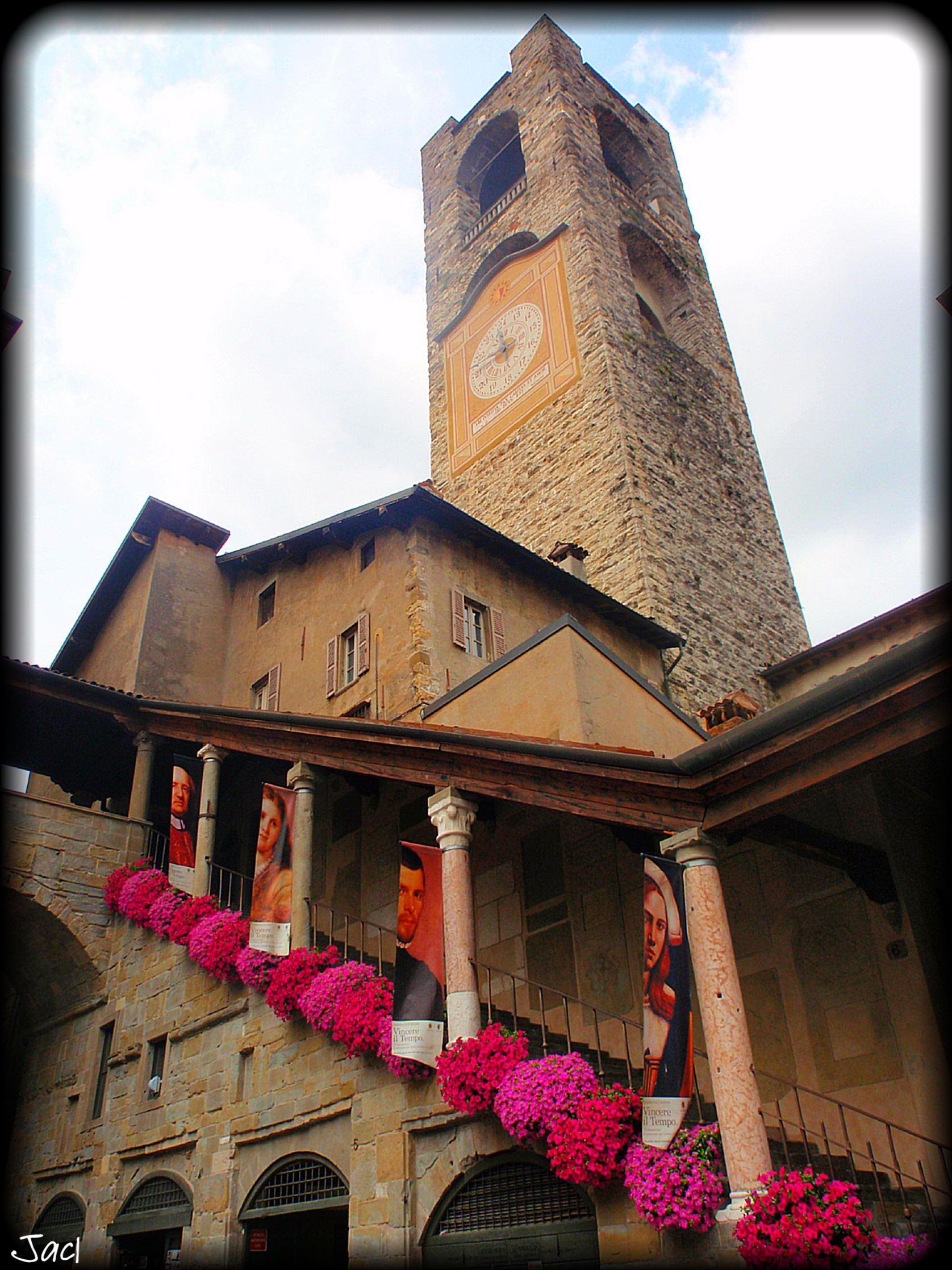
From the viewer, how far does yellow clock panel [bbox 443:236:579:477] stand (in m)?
24.0

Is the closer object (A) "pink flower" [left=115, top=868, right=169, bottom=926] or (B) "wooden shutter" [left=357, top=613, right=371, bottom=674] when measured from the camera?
(A) "pink flower" [left=115, top=868, right=169, bottom=926]

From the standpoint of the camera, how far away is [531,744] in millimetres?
7555

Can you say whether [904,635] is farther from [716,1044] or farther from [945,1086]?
[716,1044]

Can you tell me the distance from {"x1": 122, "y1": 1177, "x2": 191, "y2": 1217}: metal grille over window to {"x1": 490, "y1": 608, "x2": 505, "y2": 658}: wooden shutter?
827 cm

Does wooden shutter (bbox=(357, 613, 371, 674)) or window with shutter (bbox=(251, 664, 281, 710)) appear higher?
window with shutter (bbox=(251, 664, 281, 710))

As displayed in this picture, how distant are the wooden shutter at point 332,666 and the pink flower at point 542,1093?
30.5ft

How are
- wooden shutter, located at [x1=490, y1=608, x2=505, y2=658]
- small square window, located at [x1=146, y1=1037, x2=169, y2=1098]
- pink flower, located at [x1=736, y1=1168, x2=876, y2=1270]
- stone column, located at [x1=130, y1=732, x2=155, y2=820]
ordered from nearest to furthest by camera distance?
pink flower, located at [x1=736, y1=1168, x2=876, y2=1270]
small square window, located at [x1=146, y1=1037, x2=169, y2=1098]
stone column, located at [x1=130, y1=732, x2=155, y2=820]
wooden shutter, located at [x1=490, y1=608, x2=505, y2=658]

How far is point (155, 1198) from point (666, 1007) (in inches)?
308

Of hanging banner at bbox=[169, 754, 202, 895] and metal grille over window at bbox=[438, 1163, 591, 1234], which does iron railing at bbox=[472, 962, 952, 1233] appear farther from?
hanging banner at bbox=[169, 754, 202, 895]

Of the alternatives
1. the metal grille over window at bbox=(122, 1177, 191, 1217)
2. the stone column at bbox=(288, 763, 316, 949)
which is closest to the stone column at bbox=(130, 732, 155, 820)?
the stone column at bbox=(288, 763, 316, 949)

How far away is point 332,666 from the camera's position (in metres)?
15.8

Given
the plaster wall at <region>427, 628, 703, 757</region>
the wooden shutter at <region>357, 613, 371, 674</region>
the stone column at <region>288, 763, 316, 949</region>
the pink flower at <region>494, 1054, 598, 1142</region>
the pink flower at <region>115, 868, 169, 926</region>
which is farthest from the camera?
the wooden shutter at <region>357, 613, 371, 674</region>

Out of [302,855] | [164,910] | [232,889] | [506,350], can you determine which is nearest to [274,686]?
[232,889]

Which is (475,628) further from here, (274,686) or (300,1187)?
(300,1187)
